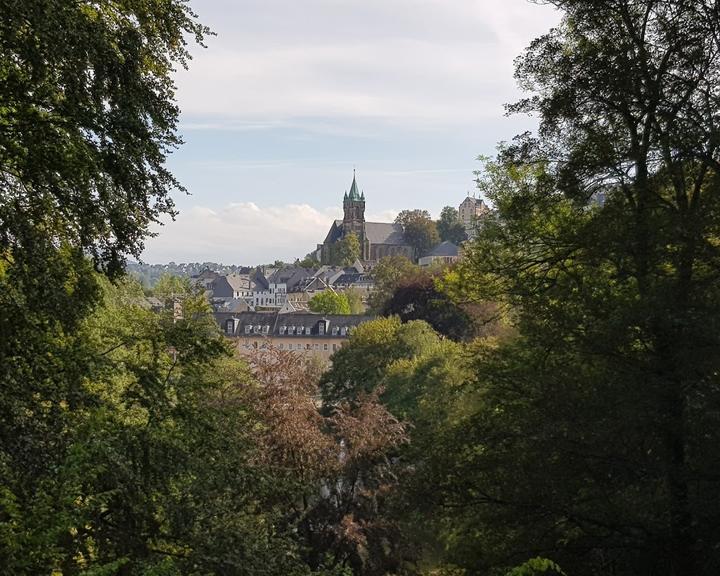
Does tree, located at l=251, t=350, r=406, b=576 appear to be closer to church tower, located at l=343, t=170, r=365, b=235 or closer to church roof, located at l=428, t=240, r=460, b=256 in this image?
church roof, located at l=428, t=240, r=460, b=256

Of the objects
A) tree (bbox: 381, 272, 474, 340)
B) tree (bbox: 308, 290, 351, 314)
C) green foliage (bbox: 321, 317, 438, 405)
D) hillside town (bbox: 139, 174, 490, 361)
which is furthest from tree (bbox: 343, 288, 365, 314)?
green foliage (bbox: 321, 317, 438, 405)

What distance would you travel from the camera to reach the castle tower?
558 ft

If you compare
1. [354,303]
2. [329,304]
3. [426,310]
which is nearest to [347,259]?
[354,303]

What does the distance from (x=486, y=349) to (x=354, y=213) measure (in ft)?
522

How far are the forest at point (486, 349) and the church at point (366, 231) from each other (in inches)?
5985

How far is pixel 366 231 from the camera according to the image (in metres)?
169

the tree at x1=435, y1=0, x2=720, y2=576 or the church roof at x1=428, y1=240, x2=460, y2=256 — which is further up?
the church roof at x1=428, y1=240, x2=460, y2=256

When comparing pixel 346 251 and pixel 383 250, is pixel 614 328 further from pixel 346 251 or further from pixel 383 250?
pixel 383 250

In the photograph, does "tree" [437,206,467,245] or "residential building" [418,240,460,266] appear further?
"tree" [437,206,467,245]

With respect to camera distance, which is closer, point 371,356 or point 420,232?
point 371,356

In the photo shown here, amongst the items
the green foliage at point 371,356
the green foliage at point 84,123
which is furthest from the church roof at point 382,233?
the green foliage at point 84,123

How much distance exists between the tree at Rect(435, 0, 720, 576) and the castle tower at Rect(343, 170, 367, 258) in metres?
158

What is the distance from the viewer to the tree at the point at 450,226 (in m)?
157

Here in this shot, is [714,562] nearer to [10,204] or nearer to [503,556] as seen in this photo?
[503,556]
